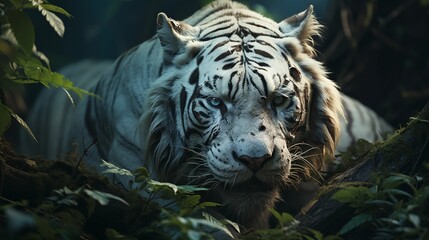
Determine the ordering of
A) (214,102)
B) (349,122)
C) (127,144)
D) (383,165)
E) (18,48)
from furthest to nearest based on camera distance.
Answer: (349,122) → (127,144) → (214,102) → (383,165) → (18,48)

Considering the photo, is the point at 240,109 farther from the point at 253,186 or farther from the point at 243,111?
the point at 253,186

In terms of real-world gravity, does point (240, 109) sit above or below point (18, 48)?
below

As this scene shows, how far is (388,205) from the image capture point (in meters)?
2.79

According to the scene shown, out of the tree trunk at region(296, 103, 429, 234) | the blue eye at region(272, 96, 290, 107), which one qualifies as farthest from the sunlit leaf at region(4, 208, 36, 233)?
the blue eye at region(272, 96, 290, 107)

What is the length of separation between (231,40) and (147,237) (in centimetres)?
130

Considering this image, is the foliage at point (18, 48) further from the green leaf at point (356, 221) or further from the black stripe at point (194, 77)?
the green leaf at point (356, 221)

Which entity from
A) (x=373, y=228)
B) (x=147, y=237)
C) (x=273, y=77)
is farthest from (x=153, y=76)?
(x=373, y=228)

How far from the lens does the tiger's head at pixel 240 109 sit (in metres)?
3.43

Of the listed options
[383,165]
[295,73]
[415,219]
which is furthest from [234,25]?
[415,219]

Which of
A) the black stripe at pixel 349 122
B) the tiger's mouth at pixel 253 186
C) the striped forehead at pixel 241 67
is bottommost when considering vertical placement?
the black stripe at pixel 349 122

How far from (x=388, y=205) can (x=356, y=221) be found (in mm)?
151

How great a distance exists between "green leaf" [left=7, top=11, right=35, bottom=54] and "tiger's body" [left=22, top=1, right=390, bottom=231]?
1.06 m

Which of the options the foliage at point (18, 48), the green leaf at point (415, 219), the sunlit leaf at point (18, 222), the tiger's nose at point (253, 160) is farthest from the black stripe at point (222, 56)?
the sunlit leaf at point (18, 222)

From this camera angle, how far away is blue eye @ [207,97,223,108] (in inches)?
141
